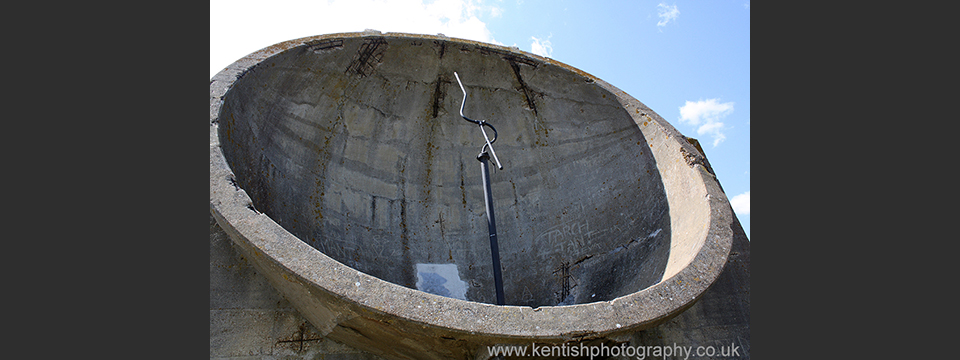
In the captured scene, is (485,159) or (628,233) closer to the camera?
(485,159)

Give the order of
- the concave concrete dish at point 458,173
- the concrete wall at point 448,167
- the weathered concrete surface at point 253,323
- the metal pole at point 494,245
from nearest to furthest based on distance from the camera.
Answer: the weathered concrete surface at point 253,323, the metal pole at point 494,245, the concave concrete dish at point 458,173, the concrete wall at point 448,167

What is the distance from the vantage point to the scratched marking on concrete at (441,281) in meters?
7.11

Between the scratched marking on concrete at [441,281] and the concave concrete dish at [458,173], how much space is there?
0.02 metres

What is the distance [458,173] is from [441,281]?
5.66ft

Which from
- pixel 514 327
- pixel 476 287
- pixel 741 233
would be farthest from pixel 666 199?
pixel 514 327

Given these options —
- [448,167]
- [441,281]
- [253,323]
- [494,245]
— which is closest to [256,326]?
[253,323]

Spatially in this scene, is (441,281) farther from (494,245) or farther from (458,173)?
(458,173)

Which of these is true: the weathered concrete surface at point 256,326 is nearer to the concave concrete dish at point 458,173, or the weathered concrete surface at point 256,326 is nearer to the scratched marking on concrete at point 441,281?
the concave concrete dish at point 458,173

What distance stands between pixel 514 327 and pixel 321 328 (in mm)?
1900

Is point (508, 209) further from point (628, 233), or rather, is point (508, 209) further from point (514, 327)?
point (514, 327)

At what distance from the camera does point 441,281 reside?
23.7ft

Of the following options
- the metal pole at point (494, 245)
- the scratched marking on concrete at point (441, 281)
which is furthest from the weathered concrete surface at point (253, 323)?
the scratched marking on concrete at point (441, 281)

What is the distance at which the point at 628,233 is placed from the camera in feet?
24.3

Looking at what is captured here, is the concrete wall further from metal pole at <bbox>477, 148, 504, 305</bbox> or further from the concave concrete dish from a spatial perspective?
metal pole at <bbox>477, 148, 504, 305</bbox>
